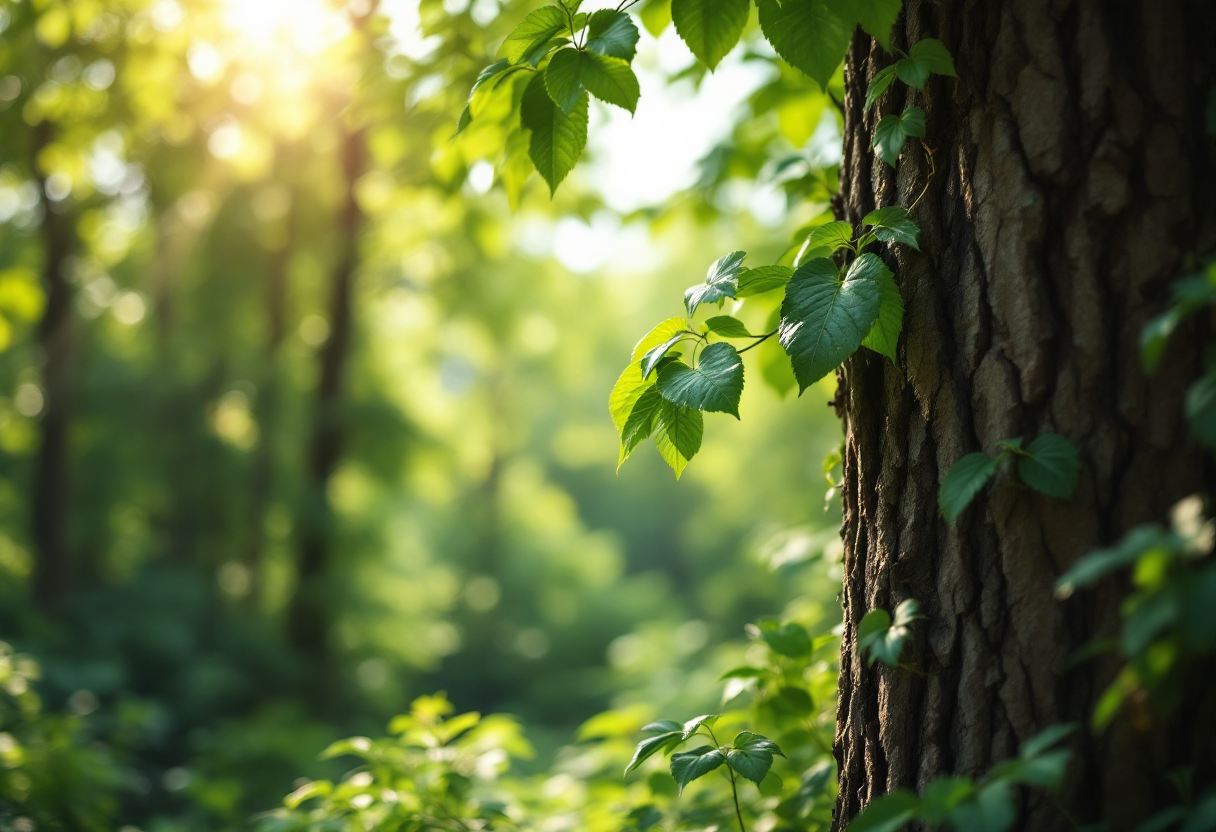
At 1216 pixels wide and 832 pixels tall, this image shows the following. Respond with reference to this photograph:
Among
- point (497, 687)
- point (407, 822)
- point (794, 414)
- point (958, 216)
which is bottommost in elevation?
point (407, 822)

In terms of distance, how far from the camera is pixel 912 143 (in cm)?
124

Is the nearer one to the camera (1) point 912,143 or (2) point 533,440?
(1) point 912,143

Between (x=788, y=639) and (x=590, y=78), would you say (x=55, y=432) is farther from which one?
(x=590, y=78)

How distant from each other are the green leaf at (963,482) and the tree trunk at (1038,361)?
2.5 inches

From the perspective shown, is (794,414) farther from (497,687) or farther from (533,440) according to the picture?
(533,440)

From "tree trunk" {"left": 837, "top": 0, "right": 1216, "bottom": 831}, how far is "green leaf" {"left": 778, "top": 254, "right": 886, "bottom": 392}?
15 cm

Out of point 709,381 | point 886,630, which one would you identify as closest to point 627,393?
point 709,381

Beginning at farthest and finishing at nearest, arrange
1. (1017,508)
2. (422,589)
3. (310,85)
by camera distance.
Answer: (422,589)
(310,85)
(1017,508)

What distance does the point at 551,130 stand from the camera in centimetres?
122

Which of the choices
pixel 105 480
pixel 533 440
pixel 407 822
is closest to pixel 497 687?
pixel 105 480

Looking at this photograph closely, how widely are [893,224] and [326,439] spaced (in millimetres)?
8151

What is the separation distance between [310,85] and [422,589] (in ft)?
26.8

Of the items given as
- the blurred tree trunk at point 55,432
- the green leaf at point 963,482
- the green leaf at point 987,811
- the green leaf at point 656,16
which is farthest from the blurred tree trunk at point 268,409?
the green leaf at point 987,811

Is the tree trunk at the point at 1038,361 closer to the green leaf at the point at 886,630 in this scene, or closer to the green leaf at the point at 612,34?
the green leaf at the point at 886,630
